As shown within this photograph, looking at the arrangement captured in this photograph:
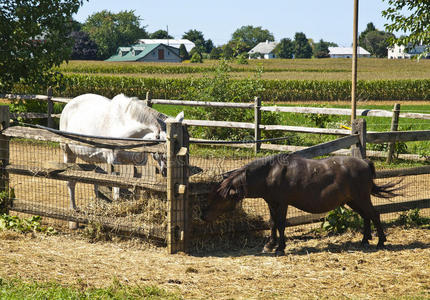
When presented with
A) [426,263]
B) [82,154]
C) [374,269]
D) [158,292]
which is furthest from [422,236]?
[82,154]

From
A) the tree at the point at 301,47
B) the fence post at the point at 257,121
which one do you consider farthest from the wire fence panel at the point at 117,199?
the tree at the point at 301,47

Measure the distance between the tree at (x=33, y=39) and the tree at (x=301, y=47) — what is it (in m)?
129

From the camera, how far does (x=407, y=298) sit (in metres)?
4.71

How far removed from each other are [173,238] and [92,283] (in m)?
1.43

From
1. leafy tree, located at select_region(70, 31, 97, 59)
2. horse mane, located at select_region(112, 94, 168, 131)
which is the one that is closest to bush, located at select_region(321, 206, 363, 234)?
horse mane, located at select_region(112, 94, 168, 131)

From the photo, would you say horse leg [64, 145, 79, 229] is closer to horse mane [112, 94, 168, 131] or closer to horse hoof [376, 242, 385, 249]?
horse mane [112, 94, 168, 131]

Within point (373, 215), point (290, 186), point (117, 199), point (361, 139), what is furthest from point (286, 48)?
point (290, 186)

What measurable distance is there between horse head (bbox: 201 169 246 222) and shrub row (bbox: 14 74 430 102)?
29.6 m

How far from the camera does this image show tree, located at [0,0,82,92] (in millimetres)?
15039

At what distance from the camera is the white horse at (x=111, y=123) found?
24.0 ft

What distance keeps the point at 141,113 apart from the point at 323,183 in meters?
2.75

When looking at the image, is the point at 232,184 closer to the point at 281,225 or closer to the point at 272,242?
the point at 281,225

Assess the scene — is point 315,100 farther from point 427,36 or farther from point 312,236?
point 312,236

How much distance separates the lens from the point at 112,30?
119m
